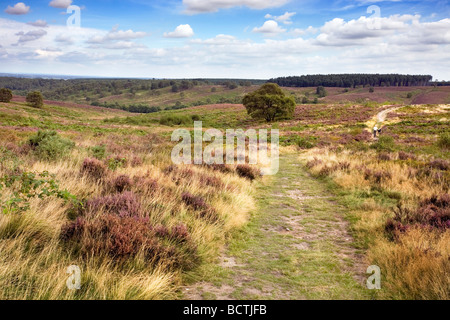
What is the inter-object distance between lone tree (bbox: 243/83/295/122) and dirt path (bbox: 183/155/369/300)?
171ft

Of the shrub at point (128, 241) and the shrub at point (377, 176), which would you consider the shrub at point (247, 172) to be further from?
the shrub at point (128, 241)

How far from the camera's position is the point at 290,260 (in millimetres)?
5496

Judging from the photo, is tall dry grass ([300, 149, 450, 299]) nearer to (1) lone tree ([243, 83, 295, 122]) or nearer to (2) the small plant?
(2) the small plant

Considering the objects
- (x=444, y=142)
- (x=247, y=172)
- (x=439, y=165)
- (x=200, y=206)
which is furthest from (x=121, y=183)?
(x=444, y=142)

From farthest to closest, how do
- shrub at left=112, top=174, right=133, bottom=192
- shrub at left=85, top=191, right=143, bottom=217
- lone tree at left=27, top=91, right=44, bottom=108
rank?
1. lone tree at left=27, top=91, right=44, bottom=108
2. shrub at left=112, top=174, right=133, bottom=192
3. shrub at left=85, top=191, right=143, bottom=217

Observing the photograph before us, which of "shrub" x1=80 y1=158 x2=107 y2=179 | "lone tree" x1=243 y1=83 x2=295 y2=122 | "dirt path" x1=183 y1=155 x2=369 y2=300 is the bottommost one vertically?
"dirt path" x1=183 y1=155 x2=369 y2=300

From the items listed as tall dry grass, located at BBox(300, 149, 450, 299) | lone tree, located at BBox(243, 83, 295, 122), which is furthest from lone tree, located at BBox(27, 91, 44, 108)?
tall dry grass, located at BBox(300, 149, 450, 299)

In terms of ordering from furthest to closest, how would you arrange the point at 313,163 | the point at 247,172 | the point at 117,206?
the point at 313,163 → the point at 247,172 → the point at 117,206

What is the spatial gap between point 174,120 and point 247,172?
179ft

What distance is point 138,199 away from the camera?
641 centimetres

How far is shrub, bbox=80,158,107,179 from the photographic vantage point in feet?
27.6

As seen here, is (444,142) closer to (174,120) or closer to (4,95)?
(174,120)

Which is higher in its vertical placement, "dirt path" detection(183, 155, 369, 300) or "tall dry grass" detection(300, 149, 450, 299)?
"tall dry grass" detection(300, 149, 450, 299)
